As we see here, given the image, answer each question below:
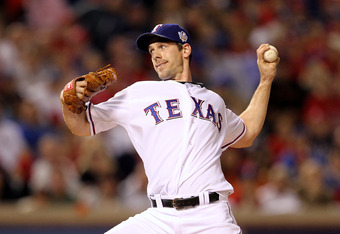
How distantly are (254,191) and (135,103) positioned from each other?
3.33 meters

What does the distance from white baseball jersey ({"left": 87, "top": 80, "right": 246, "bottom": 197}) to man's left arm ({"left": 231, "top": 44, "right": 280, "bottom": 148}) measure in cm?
36

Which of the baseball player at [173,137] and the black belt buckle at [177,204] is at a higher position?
the baseball player at [173,137]

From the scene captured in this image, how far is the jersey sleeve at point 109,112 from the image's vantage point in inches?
156

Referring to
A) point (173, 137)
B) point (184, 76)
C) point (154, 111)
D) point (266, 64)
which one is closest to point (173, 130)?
point (173, 137)

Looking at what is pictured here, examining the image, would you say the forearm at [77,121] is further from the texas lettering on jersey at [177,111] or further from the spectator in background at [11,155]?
the spectator in background at [11,155]

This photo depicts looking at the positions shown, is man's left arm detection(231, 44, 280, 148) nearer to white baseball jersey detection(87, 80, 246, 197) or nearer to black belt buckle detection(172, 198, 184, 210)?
white baseball jersey detection(87, 80, 246, 197)

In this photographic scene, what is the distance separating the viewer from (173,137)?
12.6ft

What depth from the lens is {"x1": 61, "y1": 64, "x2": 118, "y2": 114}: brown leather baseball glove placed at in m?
3.77

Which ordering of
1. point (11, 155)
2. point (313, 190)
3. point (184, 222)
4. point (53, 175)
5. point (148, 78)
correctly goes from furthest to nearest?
point (148, 78)
point (11, 155)
point (53, 175)
point (313, 190)
point (184, 222)

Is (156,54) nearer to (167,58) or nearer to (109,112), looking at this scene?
(167,58)

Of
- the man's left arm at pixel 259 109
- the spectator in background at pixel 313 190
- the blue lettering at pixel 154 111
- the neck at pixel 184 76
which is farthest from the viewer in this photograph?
the spectator in background at pixel 313 190

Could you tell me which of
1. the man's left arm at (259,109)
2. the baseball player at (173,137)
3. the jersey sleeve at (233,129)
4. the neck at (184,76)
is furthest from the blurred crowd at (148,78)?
the baseball player at (173,137)

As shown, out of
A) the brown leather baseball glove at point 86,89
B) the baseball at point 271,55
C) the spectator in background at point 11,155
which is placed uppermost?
the baseball at point 271,55

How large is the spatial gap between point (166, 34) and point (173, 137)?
0.73 m
